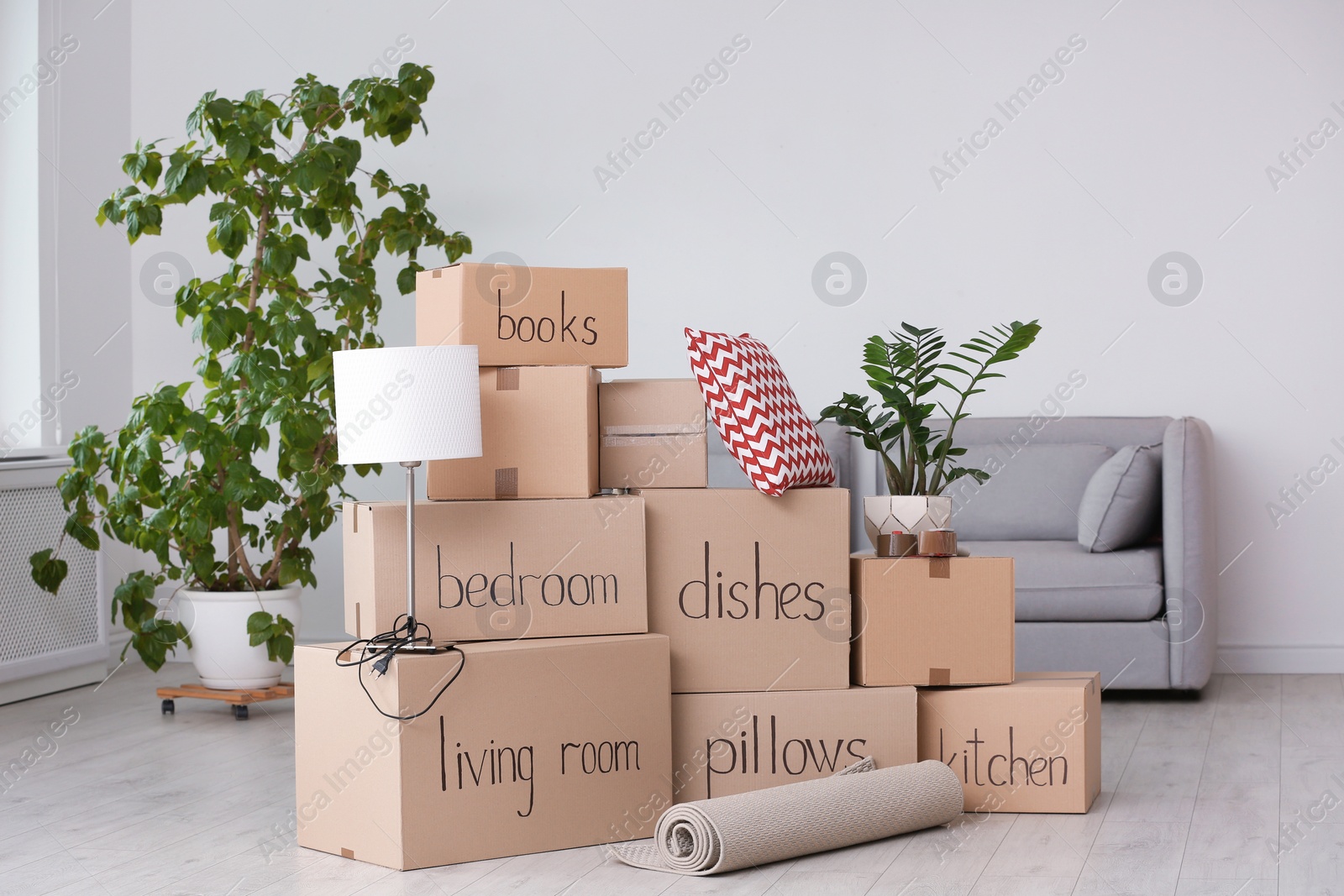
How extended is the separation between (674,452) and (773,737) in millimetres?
577

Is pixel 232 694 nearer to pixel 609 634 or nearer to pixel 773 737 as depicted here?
pixel 609 634

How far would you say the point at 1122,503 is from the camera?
11.8 feet

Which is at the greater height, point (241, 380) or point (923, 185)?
point (923, 185)

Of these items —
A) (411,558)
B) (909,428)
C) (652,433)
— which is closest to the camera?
(411,558)

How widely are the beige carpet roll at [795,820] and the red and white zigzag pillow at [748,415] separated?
0.55 metres

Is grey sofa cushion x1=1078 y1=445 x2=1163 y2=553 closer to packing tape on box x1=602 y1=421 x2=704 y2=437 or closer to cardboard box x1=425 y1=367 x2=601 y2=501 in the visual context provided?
packing tape on box x1=602 y1=421 x2=704 y2=437

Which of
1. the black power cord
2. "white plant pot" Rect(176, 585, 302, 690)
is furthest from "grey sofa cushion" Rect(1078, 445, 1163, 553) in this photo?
"white plant pot" Rect(176, 585, 302, 690)

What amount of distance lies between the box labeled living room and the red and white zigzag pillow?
10 mm

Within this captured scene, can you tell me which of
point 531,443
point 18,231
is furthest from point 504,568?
point 18,231

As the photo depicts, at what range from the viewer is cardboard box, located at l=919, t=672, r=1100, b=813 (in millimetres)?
2418

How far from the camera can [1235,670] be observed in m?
4.04

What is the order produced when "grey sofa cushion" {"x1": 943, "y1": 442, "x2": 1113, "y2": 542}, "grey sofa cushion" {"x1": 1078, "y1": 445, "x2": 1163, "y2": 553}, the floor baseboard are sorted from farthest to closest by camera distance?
the floor baseboard < "grey sofa cushion" {"x1": 943, "y1": 442, "x2": 1113, "y2": 542} < "grey sofa cushion" {"x1": 1078, "y1": 445, "x2": 1163, "y2": 553}

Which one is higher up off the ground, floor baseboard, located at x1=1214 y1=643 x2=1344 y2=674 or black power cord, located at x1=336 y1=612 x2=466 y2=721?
black power cord, located at x1=336 y1=612 x2=466 y2=721

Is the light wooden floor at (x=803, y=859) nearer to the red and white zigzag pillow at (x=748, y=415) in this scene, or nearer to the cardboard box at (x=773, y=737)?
the cardboard box at (x=773, y=737)
